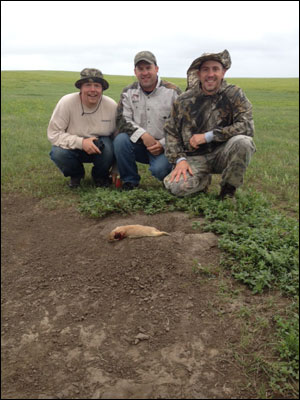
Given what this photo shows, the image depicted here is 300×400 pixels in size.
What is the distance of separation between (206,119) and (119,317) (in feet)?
9.03

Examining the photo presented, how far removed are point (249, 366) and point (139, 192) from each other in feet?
8.92

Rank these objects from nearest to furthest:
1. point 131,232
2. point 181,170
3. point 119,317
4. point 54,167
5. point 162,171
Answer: point 119,317 → point 131,232 → point 181,170 → point 162,171 → point 54,167

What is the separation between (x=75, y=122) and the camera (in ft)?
16.5

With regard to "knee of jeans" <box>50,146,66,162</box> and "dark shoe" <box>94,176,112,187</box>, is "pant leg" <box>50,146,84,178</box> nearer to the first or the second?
"knee of jeans" <box>50,146,66,162</box>

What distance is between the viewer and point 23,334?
8.89 feet

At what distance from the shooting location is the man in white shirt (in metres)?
4.84

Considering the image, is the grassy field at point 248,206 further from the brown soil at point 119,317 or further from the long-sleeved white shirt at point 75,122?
the long-sleeved white shirt at point 75,122

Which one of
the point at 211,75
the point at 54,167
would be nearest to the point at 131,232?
the point at 211,75

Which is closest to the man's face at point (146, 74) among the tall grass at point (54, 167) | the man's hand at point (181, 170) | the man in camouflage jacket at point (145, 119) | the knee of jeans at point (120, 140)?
the man in camouflage jacket at point (145, 119)

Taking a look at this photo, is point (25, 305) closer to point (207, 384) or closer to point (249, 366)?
point (207, 384)

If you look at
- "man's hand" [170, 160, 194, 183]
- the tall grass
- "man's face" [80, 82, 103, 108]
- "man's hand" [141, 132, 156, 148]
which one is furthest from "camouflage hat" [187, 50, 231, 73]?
the tall grass

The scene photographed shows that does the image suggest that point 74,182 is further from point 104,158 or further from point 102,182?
point 104,158

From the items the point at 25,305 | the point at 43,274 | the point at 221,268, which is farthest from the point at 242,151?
the point at 25,305

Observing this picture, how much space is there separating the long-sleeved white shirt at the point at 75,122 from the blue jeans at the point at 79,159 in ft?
0.33
